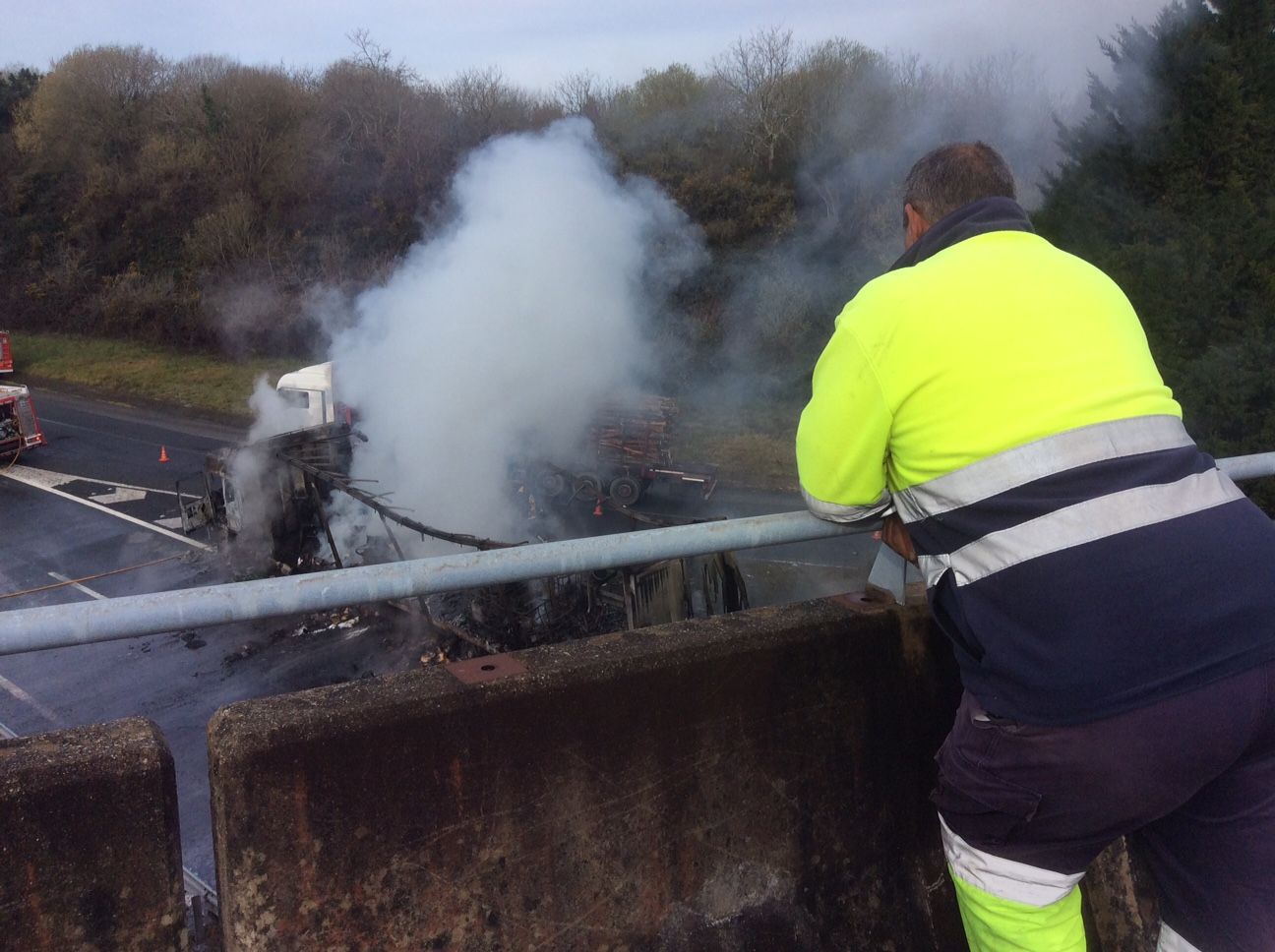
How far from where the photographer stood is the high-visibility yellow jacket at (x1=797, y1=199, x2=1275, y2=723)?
3.90 feet

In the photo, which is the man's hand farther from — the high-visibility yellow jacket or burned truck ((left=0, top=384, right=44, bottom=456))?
burned truck ((left=0, top=384, right=44, bottom=456))

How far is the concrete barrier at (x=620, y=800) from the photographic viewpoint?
4.42 ft

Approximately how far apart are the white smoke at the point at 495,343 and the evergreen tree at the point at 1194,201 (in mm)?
7374

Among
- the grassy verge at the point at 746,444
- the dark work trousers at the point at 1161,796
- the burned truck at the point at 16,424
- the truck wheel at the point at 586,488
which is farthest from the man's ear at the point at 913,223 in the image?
the burned truck at the point at 16,424

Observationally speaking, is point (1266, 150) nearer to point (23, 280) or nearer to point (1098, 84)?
point (1098, 84)

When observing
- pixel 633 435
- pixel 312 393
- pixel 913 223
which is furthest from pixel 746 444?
pixel 913 223

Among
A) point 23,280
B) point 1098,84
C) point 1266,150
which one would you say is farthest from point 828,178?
→ point 23,280

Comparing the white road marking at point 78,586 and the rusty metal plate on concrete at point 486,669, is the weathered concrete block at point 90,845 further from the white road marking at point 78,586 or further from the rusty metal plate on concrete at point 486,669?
the white road marking at point 78,586

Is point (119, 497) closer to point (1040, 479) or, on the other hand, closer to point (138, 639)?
point (138, 639)

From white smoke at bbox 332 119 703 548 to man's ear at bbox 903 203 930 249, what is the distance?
351 inches

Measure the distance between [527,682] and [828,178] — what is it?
74.1 feet

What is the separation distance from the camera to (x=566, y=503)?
1193cm

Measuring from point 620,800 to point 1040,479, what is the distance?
0.91m

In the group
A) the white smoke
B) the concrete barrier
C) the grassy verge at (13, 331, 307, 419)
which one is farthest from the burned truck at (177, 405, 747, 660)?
the grassy verge at (13, 331, 307, 419)
